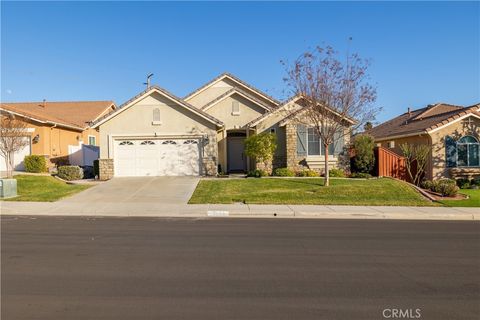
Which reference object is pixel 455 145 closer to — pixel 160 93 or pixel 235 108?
pixel 235 108

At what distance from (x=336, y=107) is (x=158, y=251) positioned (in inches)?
546

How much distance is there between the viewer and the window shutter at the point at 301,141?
82.7ft

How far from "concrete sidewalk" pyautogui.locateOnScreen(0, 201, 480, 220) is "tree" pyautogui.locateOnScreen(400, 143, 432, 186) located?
770cm

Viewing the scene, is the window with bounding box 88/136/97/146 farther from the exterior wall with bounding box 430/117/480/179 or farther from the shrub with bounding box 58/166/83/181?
the exterior wall with bounding box 430/117/480/179

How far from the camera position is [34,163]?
26656 millimetres

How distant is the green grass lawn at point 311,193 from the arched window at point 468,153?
19.1 feet

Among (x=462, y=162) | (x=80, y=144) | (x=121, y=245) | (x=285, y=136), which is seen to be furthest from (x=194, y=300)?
(x=80, y=144)

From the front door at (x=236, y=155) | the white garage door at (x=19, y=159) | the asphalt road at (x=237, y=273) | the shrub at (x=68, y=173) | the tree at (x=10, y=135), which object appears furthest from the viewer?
the front door at (x=236, y=155)

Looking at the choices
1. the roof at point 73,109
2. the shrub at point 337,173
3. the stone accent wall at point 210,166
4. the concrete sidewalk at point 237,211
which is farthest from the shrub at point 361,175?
the roof at point 73,109

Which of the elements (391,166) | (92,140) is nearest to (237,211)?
(391,166)

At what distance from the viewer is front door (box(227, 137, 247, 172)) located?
29297 mm

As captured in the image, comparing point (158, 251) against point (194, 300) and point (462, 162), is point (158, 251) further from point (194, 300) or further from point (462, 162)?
point (462, 162)

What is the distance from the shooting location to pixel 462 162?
23750mm

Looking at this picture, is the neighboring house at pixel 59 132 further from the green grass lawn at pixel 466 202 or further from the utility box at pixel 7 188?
the green grass lawn at pixel 466 202
